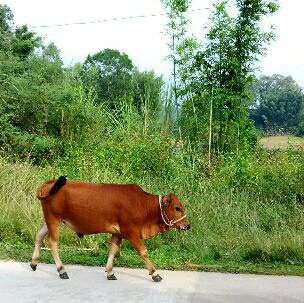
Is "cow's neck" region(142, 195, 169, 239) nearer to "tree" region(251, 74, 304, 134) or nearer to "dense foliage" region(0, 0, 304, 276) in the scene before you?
"dense foliage" region(0, 0, 304, 276)

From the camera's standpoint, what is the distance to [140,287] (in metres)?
5.54

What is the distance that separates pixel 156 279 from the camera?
18.7ft

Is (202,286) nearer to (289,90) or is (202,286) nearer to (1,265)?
(1,265)

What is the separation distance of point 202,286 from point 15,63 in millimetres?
13310

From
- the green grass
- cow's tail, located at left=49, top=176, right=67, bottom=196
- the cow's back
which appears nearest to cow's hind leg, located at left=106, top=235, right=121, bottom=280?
the cow's back

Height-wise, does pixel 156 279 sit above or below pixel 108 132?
below

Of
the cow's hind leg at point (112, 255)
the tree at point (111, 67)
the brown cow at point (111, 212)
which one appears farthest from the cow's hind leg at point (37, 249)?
the tree at point (111, 67)

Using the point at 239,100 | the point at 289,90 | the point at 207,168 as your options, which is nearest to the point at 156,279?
the point at 207,168

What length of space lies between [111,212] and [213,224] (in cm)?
232

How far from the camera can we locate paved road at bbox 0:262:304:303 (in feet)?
17.0

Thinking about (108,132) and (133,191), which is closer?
(133,191)

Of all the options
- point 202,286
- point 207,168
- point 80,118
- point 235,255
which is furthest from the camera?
point 80,118

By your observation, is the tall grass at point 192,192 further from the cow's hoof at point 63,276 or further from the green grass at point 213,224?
the cow's hoof at point 63,276

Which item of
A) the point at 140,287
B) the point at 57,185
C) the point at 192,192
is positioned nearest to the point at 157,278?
the point at 140,287
